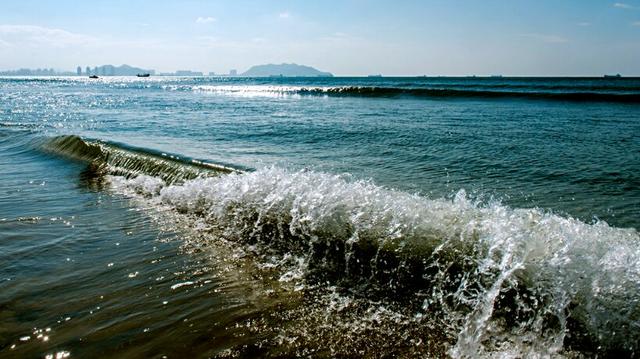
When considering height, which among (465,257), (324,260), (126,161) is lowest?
(324,260)

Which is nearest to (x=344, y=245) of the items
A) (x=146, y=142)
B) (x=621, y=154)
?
(x=621, y=154)

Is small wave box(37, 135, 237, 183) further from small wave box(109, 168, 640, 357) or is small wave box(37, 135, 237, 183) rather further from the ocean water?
small wave box(109, 168, 640, 357)

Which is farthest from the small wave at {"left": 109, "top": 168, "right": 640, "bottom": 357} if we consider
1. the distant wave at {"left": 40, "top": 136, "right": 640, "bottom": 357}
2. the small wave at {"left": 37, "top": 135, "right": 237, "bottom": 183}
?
the small wave at {"left": 37, "top": 135, "right": 237, "bottom": 183}

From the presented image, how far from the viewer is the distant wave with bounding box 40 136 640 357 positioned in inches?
146

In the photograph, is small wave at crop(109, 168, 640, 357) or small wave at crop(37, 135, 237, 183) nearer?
small wave at crop(109, 168, 640, 357)

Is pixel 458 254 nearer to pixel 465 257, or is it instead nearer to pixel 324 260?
pixel 465 257

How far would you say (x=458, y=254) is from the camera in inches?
189

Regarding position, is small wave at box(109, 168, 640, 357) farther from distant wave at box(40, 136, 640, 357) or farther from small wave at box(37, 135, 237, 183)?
small wave at box(37, 135, 237, 183)

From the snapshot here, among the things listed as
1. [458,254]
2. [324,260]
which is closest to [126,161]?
[324,260]

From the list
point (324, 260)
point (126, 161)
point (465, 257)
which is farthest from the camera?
point (126, 161)

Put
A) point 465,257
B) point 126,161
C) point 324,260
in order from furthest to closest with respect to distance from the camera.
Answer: point 126,161 < point 324,260 < point 465,257

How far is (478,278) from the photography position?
14.5 feet

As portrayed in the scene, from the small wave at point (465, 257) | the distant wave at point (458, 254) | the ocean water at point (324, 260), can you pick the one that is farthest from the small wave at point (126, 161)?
the small wave at point (465, 257)

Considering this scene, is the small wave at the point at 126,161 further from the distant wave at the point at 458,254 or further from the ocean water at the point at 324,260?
the distant wave at the point at 458,254
